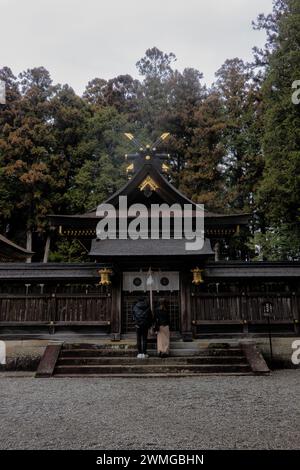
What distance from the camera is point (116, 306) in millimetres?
12930

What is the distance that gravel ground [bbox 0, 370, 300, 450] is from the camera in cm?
520

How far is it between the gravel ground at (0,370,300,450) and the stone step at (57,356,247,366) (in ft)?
3.39

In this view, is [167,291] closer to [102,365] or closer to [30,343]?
[102,365]

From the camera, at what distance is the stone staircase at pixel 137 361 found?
1038 cm

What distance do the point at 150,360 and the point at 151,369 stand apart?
0.39 metres

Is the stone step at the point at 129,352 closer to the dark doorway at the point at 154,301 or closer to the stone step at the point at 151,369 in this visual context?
the stone step at the point at 151,369

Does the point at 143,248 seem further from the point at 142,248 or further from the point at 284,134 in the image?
the point at 284,134

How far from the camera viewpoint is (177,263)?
1327cm

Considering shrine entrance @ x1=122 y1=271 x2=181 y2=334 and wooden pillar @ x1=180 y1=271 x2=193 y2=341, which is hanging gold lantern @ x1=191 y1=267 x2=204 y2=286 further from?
shrine entrance @ x1=122 y1=271 x2=181 y2=334
